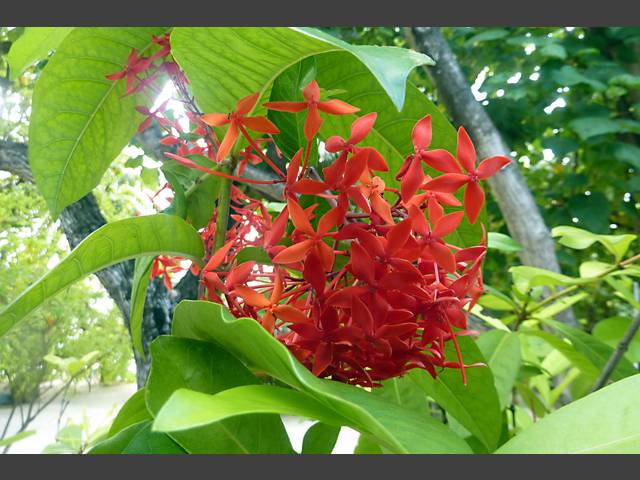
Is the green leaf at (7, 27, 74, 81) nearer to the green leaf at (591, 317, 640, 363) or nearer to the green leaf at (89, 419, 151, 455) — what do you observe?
the green leaf at (89, 419, 151, 455)

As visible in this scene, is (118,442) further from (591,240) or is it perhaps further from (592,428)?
(591,240)

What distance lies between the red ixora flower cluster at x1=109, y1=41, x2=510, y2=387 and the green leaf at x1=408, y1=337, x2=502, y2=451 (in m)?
0.07

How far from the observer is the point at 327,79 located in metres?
0.29

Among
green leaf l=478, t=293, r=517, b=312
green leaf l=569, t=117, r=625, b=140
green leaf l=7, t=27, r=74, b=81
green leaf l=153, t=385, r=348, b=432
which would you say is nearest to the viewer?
green leaf l=153, t=385, r=348, b=432

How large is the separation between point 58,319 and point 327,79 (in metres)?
1.76

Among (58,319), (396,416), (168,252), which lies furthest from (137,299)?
(58,319)

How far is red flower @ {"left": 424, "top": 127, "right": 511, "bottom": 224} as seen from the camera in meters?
0.23

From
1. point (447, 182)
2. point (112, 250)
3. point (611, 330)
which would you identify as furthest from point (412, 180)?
point (611, 330)

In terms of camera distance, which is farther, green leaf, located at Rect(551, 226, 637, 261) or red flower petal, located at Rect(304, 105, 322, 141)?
green leaf, located at Rect(551, 226, 637, 261)

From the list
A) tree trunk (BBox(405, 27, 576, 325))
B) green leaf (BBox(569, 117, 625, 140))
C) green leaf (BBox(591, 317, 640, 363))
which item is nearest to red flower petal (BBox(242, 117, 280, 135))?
green leaf (BBox(591, 317, 640, 363))

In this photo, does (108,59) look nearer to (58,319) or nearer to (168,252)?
(168,252)

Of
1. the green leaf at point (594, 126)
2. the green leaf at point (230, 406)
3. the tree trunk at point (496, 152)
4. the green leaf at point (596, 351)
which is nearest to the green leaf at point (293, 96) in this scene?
the green leaf at point (230, 406)

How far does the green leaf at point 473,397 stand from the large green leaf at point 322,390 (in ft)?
0.35

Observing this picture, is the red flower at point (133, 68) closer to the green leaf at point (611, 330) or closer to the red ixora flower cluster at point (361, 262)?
the red ixora flower cluster at point (361, 262)
